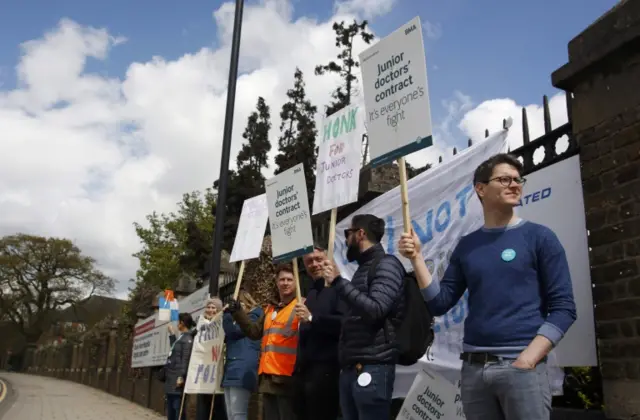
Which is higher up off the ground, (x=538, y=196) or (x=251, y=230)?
(x=251, y=230)

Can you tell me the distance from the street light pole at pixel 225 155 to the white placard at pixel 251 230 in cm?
Answer: 97

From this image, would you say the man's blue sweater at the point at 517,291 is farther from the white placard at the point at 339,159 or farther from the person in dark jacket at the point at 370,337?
the white placard at the point at 339,159

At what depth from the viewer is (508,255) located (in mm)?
2783

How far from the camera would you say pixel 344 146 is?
5.12 meters

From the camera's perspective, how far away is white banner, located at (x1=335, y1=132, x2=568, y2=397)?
4777 millimetres

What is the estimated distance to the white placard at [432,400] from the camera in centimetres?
441

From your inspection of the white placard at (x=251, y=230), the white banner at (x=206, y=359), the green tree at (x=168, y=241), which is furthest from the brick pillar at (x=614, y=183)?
the green tree at (x=168, y=241)

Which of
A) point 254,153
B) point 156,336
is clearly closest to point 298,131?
point 254,153

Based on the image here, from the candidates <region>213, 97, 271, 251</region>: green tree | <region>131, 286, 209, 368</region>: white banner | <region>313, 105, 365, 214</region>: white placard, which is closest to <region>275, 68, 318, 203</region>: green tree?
<region>213, 97, 271, 251</region>: green tree

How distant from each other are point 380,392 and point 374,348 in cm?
25

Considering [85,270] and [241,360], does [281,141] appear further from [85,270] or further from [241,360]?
[85,270]

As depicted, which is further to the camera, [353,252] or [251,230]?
[251,230]

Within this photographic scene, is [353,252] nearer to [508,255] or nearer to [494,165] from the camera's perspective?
[494,165]

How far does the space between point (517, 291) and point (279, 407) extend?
2.80 metres
